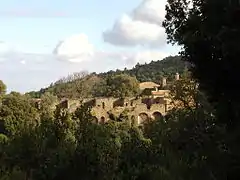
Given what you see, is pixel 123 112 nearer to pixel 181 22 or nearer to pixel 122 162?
pixel 122 162

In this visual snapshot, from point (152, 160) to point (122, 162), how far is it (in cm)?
99

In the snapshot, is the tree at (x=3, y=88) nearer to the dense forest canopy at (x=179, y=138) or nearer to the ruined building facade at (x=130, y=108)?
the ruined building facade at (x=130, y=108)

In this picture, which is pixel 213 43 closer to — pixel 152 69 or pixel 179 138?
pixel 179 138

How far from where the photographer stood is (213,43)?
27.4 ft

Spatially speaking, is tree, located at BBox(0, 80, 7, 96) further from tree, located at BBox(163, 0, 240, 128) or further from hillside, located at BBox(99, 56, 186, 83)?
hillside, located at BBox(99, 56, 186, 83)

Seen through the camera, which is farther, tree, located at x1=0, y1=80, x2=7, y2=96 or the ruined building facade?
tree, located at x1=0, y1=80, x2=7, y2=96

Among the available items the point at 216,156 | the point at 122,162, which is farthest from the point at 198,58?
the point at 122,162

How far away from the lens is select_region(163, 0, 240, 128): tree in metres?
7.94

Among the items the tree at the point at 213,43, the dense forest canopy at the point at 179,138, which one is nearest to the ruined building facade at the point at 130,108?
the dense forest canopy at the point at 179,138

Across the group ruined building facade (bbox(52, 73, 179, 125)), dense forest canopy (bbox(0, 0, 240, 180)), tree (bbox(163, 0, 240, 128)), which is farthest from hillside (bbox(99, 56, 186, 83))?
tree (bbox(163, 0, 240, 128))

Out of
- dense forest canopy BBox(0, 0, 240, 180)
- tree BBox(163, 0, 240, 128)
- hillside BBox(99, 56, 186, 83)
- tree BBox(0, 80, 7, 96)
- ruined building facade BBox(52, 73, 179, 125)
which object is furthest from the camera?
hillside BBox(99, 56, 186, 83)

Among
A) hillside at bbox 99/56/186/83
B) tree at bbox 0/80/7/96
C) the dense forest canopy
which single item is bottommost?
the dense forest canopy

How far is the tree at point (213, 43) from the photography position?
7941mm

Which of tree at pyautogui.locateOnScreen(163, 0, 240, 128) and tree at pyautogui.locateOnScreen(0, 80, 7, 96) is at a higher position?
tree at pyautogui.locateOnScreen(0, 80, 7, 96)
